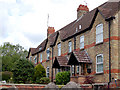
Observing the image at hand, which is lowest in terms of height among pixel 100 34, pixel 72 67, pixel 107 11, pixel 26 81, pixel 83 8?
pixel 26 81

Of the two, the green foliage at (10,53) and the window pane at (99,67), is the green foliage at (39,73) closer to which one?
the window pane at (99,67)

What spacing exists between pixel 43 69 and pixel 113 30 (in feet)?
61.5

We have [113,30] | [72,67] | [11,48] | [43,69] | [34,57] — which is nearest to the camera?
[113,30]

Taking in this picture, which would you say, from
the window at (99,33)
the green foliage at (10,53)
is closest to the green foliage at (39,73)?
the window at (99,33)

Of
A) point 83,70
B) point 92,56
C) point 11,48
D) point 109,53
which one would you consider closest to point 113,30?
point 109,53

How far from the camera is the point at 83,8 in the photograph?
1401 inches

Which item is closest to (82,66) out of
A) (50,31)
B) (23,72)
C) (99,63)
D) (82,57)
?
(82,57)

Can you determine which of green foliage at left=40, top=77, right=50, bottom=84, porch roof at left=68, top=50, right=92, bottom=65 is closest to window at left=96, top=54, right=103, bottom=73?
porch roof at left=68, top=50, right=92, bottom=65

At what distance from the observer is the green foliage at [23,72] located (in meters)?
34.1

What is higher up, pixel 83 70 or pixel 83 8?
pixel 83 8

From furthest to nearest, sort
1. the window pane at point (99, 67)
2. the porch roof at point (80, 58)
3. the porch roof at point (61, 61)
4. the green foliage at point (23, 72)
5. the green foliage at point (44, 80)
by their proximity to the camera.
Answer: the green foliage at point (23, 72), the green foliage at point (44, 80), the porch roof at point (61, 61), the porch roof at point (80, 58), the window pane at point (99, 67)

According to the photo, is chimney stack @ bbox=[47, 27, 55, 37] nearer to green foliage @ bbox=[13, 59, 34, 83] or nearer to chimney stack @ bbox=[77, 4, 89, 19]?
chimney stack @ bbox=[77, 4, 89, 19]

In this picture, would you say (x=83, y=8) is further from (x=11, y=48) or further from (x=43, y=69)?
(x=11, y=48)

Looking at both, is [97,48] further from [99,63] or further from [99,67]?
[99,67]
